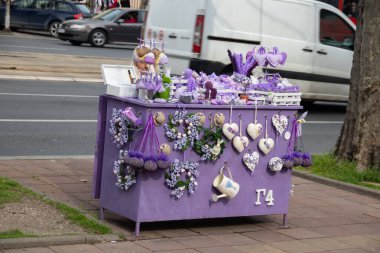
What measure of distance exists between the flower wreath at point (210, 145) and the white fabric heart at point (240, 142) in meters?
0.13

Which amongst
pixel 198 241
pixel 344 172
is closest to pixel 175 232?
pixel 198 241

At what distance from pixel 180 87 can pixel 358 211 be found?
2.56 m

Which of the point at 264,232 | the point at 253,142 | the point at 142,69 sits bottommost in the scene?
the point at 264,232

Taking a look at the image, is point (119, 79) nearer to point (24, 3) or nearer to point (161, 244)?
point (161, 244)

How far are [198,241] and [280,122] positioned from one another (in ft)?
4.27

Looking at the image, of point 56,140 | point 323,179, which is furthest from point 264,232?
point 56,140

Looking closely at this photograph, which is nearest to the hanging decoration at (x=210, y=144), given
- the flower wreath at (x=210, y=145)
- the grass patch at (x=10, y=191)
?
the flower wreath at (x=210, y=145)

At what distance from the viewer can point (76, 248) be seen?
6020 mm

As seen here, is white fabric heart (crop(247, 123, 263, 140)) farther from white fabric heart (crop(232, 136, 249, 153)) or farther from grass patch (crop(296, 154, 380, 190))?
grass patch (crop(296, 154, 380, 190))

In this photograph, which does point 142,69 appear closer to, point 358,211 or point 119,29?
point 358,211

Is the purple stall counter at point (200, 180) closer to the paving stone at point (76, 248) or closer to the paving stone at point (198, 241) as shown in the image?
the paving stone at point (198, 241)

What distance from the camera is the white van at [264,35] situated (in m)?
14.6

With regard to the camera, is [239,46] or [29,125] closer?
[29,125]

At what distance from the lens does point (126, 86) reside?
22.0 ft
